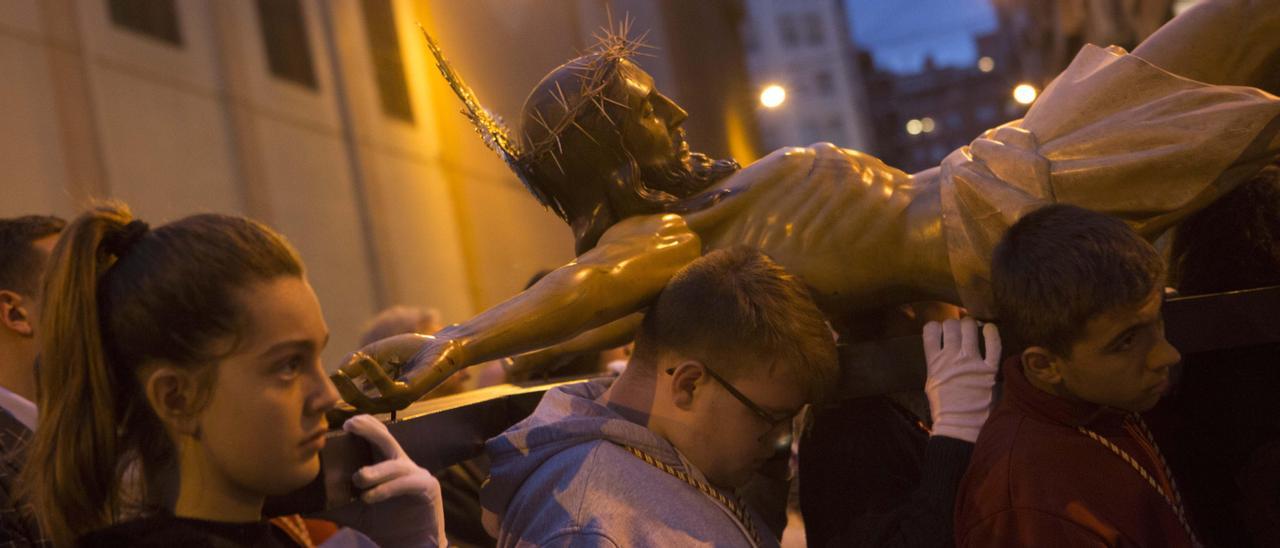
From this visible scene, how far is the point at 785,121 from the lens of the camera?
89.7 ft

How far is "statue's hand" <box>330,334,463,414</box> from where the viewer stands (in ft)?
6.09

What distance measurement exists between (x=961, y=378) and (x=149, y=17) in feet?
17.2

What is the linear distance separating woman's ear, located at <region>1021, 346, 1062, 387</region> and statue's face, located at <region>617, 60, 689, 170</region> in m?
0.81

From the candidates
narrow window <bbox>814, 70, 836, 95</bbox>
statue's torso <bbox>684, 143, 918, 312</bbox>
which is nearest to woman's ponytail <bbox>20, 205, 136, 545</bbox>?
statue's torso <bbox>684, 143, 918, 312</bbox>

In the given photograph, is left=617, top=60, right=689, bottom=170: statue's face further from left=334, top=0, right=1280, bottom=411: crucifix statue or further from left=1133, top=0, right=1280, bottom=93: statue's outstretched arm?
left=1133, top=0, right=1280, bottom=93: statue's outstretched arm

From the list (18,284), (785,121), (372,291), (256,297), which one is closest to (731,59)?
(785,121)

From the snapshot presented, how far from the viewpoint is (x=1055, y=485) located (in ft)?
5.56

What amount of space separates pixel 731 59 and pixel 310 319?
17496 mm

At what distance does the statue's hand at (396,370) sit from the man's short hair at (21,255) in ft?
3.68

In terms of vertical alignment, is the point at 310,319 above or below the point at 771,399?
above

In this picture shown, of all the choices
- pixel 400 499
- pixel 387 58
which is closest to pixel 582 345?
pixel 400 499

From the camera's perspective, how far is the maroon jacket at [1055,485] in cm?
167

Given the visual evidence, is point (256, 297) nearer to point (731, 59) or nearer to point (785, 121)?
point (731, 59)

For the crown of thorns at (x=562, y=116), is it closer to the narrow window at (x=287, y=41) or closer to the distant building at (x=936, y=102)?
the narrow window at (x=287, y=41)
